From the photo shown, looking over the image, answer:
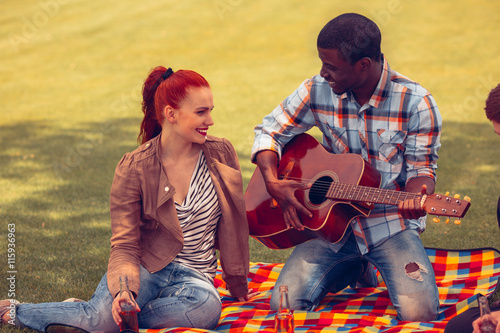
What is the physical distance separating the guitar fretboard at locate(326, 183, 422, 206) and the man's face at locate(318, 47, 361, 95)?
2.07 ft

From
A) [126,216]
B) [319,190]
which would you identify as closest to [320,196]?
[319,190]

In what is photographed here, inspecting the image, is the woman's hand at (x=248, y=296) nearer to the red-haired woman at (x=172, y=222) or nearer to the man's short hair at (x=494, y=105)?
the red-haired woman at (x=172, y=222)

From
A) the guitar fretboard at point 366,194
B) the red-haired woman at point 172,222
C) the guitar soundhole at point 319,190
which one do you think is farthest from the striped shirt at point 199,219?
the guitar fretboard at point 366,194

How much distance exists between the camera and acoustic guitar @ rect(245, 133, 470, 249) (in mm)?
4074

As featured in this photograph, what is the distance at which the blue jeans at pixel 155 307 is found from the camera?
3.91 meters

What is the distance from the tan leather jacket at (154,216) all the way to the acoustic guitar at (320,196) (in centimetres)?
33

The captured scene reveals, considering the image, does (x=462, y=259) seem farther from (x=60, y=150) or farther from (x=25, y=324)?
(x=60, y=150)

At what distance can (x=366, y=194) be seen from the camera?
404cm

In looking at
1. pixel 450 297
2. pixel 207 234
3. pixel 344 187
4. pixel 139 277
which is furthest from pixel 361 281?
pixel 139 277

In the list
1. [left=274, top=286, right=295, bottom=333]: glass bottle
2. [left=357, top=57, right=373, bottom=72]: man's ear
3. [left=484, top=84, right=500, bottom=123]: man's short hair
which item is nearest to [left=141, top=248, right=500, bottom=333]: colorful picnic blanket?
[left=274, top=286, right=295, bottom=333]: glass bottle

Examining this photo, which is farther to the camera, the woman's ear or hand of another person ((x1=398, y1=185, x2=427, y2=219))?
the woman's ear

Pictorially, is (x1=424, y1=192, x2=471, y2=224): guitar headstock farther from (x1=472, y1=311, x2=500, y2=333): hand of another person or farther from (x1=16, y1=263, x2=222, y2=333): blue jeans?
(x1=16, y1=263, x2=222, y2=333): blue jeans

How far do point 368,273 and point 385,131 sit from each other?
107 cm

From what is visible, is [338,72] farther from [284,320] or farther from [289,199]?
[284,320]
